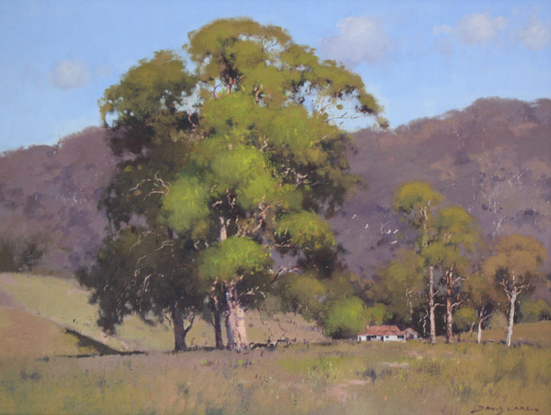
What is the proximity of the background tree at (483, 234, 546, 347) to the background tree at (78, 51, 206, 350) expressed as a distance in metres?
22.7

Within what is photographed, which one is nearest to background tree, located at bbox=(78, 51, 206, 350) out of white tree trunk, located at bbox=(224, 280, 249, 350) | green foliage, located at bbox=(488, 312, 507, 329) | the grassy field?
white tree trunk, located at bbox=(224, 280, 249, 350)

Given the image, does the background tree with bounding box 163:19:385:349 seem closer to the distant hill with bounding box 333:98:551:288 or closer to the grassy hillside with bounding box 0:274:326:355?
the grassy hillside with bounding box 0:274:326:355

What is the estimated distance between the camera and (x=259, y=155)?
17188 millimetres

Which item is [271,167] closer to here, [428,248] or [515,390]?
[515,390]

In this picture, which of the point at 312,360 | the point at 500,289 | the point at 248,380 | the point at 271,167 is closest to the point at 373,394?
the point at 248,380

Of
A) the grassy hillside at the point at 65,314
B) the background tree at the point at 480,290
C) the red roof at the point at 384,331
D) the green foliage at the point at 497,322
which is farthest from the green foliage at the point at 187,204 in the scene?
the red roof at the point at 384,331

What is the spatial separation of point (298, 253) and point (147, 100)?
282 inches

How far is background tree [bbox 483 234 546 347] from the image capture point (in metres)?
35.5

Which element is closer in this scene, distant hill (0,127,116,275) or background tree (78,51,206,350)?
background tree (78,51,206,350)

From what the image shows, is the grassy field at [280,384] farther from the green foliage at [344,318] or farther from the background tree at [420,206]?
the background tree at [420,206]

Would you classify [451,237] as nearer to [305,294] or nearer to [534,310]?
[305,294]

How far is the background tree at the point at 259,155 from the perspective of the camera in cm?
1741

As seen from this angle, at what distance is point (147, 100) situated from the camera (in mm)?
18953

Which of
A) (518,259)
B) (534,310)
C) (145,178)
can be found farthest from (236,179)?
(534,310)
